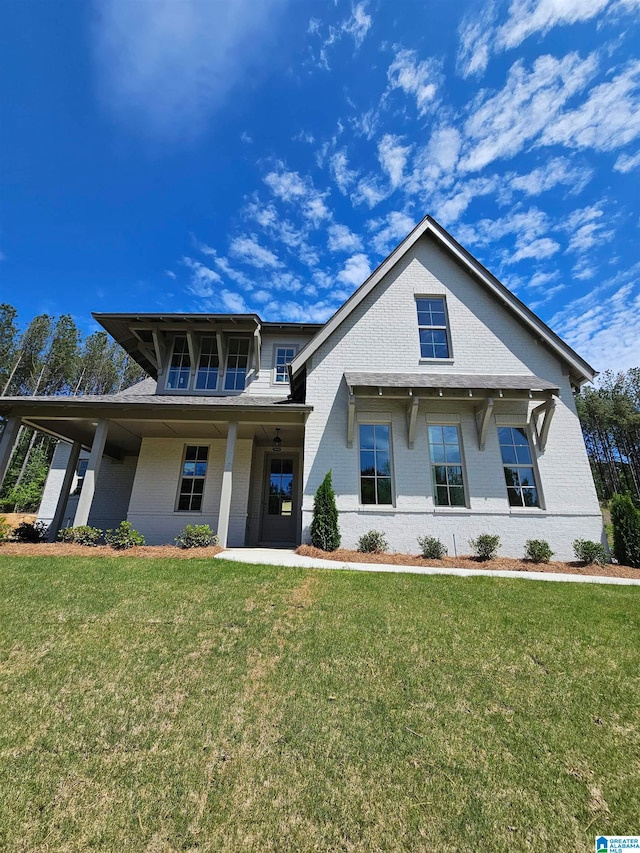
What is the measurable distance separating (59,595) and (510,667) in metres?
6.16

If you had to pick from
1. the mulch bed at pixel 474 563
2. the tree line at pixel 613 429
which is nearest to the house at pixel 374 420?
the mulch bed at pixel 474 563

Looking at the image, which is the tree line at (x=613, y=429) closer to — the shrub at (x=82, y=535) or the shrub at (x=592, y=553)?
the shrub at (x=592, y=553)

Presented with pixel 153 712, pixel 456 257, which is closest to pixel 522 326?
pixel 456 257

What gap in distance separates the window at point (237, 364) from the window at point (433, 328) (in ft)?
21.4

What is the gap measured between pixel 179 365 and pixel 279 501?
6.47m

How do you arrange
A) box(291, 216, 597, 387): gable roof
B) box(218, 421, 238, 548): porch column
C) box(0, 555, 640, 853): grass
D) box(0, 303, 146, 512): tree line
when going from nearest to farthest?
box(0, 555, 640, 853): grass → box(218, 421, 238, 548): porch column → box(291, 216, 597, 387): gable roof → box(0, 303, 146, 512): tree line

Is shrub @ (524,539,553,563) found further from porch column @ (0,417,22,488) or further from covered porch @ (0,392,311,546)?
porch column @ (0,417,22,488)

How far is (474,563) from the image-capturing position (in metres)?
8.48

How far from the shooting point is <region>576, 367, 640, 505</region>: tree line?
3912 cm

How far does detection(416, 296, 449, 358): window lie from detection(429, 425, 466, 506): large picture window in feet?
8.44

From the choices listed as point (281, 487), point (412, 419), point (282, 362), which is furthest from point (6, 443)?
point (412, 419)

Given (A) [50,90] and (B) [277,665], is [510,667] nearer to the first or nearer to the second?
(B) [277,665]

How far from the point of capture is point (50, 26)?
960 centimetres

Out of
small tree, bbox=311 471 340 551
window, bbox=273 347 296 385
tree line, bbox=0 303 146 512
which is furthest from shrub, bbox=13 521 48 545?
tree line, bbox=0 303 146 512
